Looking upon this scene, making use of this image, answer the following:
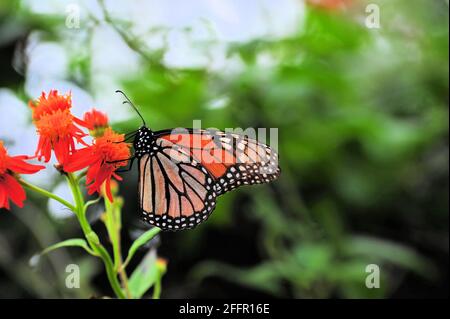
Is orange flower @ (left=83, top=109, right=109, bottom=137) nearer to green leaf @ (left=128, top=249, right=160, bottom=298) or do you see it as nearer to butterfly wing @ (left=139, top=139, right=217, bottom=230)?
butterfly wing @ (left=139, top=139, right=217, bottom=230)

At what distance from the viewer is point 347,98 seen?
163 cm

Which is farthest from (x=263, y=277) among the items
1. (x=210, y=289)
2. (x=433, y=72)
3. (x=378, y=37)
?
(x=378, y=37)

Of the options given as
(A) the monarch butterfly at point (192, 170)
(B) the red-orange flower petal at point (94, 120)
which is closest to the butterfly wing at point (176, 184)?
(A) the monarch butterfly at point (192, 170)

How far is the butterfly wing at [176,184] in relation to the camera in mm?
562

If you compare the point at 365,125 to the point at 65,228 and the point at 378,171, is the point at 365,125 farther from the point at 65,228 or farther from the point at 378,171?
the point at 65,228

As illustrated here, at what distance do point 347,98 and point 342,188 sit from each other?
28 cm

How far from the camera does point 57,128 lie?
1.31 ft

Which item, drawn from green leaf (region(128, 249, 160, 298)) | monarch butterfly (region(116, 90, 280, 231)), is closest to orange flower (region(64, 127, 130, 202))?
monarch butterfly (region(116, 90, 280, 231))

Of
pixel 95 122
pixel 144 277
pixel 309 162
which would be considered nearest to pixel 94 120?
pixel 95 122

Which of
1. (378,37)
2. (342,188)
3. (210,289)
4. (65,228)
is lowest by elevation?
(210,289)

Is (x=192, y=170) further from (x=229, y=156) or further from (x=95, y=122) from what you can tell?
(x=95, y=122)

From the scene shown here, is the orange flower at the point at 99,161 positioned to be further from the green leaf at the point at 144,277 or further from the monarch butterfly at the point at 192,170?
the green leaf at the point at 144,277

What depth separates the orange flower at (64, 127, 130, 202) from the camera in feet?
1.29

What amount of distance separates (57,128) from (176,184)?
202 mm
